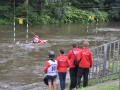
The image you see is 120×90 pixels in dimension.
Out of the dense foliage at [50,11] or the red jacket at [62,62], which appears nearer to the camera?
the red jacket at [62,62]

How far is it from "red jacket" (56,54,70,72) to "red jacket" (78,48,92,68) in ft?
1.39

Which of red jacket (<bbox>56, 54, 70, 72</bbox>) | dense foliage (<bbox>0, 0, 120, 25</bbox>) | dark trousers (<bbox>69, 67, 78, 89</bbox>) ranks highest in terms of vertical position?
dense foliage (<bbox>0, 0, 120, 25</bbox>)

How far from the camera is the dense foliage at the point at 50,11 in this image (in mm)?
44000

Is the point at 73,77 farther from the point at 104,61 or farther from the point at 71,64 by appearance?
the point at 104,61

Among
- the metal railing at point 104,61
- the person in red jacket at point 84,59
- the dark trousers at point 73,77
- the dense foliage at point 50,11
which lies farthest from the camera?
the dense foliage at point 50,11

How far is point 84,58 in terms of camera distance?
912 cm

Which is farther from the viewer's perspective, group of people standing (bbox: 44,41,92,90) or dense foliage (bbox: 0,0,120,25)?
dense foliage (bbox: 0,0,120,25)

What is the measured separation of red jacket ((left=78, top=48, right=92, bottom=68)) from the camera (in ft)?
29.8

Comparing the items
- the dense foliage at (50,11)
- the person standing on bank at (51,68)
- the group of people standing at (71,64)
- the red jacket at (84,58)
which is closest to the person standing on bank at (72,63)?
the group of people standing at (71,64)

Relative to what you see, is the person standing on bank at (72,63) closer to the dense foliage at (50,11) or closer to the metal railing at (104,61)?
the metal railing at (104,61)

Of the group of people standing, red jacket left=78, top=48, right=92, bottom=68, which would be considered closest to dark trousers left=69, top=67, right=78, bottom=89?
the group of people standing

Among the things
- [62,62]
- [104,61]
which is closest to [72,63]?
[62,62]

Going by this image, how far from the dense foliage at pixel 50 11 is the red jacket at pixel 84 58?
3153 centimetres

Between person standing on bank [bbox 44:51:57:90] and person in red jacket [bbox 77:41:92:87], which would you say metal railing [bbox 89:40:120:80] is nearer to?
person in red jacket [bbox 77:41:92:87]
